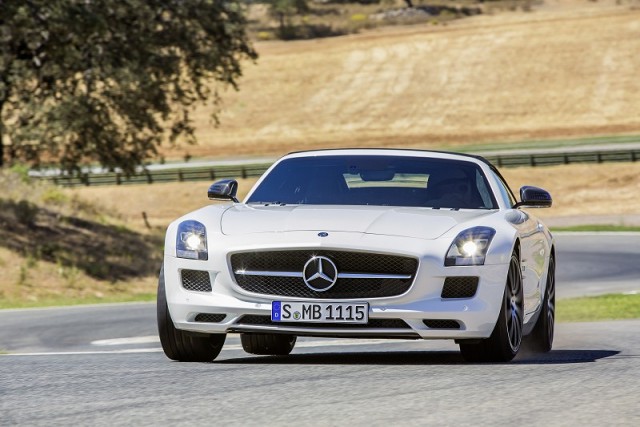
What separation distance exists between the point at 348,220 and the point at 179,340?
1392mm

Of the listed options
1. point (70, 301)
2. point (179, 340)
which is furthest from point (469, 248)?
point (70, 301)

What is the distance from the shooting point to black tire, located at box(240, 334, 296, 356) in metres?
10.8

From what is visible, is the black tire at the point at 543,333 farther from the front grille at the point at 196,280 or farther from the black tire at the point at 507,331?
the front grille at the point at 196,280

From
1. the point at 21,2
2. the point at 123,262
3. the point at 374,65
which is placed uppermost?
the point at 21,2

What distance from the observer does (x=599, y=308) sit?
19953mm

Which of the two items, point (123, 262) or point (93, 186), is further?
point (93, 186)

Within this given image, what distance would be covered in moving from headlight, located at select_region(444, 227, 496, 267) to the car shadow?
0.74m

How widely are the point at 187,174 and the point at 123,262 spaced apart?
2941 cm

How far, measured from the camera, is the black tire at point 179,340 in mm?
9547

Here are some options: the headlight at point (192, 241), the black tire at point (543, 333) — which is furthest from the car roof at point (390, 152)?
the headlight at point (192, 241)

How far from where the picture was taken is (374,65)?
87.5 meters

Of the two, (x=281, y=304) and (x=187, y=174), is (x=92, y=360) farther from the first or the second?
(x=187, y=174)

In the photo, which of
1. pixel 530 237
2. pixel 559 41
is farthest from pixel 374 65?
pixel 530 237

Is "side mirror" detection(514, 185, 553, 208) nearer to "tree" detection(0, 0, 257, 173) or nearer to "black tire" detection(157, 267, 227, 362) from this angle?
"black tire" detection(157, 267, 227, 362)
